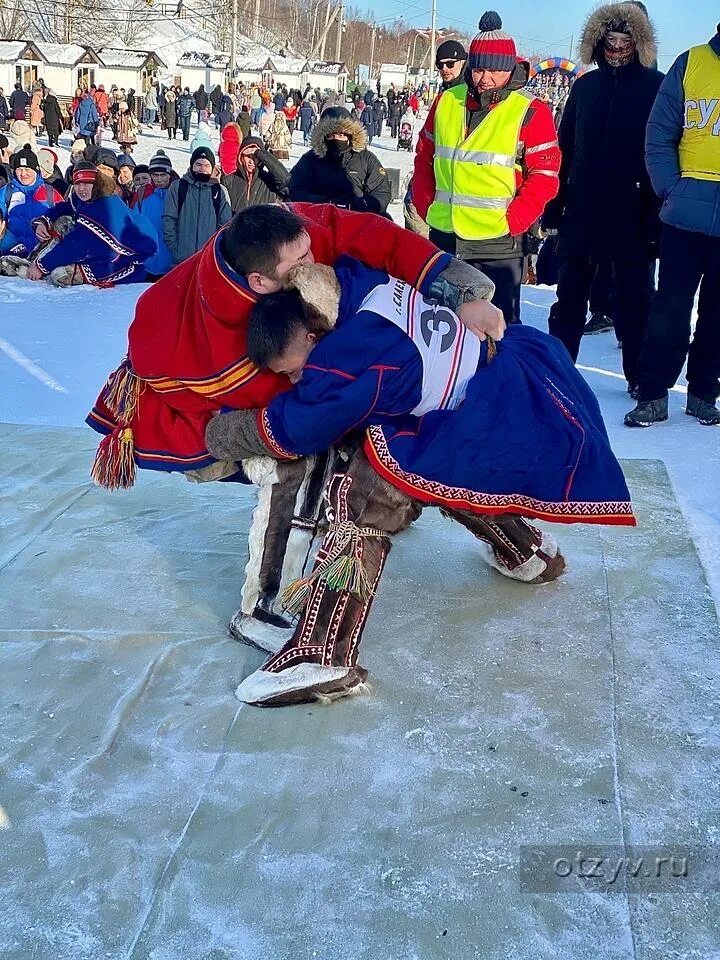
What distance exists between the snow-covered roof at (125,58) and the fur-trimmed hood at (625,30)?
36092 millimetres

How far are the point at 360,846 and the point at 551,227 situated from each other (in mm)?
3421

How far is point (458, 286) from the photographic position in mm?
2252

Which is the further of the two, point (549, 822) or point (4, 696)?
point (4, 696)

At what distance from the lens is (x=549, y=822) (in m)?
1.68

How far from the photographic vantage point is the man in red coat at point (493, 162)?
396cm

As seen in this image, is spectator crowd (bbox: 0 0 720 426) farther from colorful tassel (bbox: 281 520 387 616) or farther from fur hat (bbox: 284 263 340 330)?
colorful tassel (bbox: 281 520 387 616)

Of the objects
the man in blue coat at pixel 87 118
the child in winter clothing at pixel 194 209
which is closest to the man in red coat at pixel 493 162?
the child in winter clothing at pixel 194 209

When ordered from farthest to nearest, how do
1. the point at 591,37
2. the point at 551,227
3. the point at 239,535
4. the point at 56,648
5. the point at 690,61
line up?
the point at 551,227
the point at 591,37
the point at 690,61
the point at 239,535
the point at 56,648

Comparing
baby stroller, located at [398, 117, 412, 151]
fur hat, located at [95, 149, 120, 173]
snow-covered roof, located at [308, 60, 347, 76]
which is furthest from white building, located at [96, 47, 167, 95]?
fur hat, located at [95, 149, 120, 173]

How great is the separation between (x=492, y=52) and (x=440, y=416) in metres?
2.37

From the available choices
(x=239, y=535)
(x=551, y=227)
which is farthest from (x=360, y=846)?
(x=551, y=227)

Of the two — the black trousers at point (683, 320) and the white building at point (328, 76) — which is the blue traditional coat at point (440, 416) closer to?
the black trousers at point (683, 320)

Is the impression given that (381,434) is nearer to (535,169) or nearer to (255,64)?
(535,169)

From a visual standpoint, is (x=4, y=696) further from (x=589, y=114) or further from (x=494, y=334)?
(x=589, y=114)
